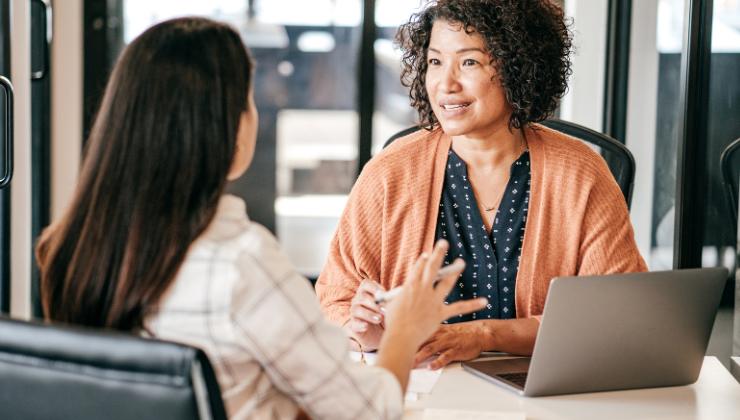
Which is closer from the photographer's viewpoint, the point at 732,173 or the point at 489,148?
the point at 489,148

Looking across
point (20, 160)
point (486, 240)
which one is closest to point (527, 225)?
point (486, 240)

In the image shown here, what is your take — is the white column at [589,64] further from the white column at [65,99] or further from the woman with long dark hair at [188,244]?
the woman with long dark hair at [188,244]

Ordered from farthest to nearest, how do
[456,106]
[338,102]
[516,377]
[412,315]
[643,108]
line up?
[338,102] < [643,108] < [456,106] < [516,377] < [412,315]

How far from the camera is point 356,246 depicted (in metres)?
Answer: 1.85

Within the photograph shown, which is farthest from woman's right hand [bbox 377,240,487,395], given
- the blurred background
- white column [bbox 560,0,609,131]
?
white column [bbox 560,0,609,131]

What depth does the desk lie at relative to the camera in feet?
4.47

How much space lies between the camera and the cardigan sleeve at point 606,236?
5.86 feet

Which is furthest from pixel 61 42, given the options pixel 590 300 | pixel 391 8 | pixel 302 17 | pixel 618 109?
pixel 590 300

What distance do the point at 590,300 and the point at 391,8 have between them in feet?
11.2

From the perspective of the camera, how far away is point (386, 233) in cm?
186

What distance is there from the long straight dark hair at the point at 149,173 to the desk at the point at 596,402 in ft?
1.55

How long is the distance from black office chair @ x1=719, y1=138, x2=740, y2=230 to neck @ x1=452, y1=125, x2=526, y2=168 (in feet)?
1.68

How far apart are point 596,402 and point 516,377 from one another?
0.15 metres

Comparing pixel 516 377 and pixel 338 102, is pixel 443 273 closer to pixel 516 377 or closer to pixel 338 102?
pixel 516 377
